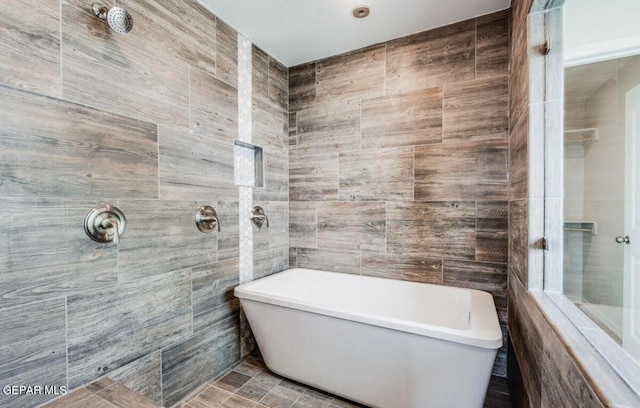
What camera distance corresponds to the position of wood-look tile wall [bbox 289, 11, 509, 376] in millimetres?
2016

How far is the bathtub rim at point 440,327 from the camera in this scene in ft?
4.19

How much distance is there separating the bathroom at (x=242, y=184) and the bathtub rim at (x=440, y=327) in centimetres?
16

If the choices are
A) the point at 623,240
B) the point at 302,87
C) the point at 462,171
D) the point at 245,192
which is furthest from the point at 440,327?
the point at 302,87

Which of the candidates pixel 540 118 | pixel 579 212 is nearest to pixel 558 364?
pixel 579 212

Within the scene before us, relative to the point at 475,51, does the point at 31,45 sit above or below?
below

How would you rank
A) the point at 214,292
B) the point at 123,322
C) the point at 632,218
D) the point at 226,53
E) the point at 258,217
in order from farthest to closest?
the point at 258,217 < the point at 226,53 < the point at 214,292 < the point at 123,322 < the point at 632,218

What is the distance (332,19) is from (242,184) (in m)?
1.41

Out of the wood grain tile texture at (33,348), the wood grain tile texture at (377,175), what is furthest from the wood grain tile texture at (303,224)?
the wood grain tile texture at (33,348)

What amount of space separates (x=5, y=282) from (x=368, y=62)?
2608 millimetres

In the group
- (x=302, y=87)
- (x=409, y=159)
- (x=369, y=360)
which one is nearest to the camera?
(x=369, y=360)

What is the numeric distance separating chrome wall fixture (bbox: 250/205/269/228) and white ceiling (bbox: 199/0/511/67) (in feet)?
4.62

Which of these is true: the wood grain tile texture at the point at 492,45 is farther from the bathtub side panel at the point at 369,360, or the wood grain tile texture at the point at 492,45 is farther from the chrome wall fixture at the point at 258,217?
the chrome wall fixture at the point at 258,217

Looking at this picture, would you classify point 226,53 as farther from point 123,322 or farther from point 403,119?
point 123,322

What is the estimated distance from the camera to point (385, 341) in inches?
58.9
